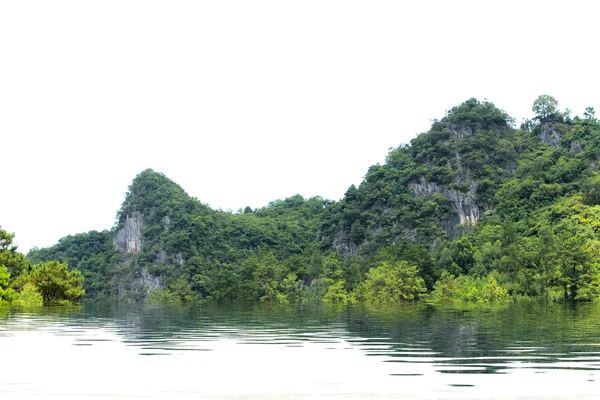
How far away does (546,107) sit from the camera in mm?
100875

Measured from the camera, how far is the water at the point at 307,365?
8680mm

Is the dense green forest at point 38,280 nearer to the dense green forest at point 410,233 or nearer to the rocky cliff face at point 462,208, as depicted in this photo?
the dense green forest at point 410,233

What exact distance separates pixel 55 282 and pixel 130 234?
240 feet

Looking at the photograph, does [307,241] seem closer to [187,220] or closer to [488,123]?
[187,220]

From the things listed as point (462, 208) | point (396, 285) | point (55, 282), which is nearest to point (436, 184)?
point (462, 208)

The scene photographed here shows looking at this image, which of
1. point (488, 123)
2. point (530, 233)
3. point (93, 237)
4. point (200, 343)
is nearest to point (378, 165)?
point (488, 123)

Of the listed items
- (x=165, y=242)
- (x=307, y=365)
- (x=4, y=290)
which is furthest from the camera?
(x=165, y=242)

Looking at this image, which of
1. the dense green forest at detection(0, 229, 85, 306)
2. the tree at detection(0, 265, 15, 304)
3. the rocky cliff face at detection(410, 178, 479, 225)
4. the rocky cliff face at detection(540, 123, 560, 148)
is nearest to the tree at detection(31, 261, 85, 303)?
the dense green forest at detection(0, 229, 85, 306)

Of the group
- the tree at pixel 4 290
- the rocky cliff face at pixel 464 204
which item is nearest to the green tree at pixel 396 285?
the rocky cliff face at pixel 464 204

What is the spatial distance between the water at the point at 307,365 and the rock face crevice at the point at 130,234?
102 metres

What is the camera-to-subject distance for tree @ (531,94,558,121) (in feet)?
330

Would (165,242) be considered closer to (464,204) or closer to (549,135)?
(464,204)

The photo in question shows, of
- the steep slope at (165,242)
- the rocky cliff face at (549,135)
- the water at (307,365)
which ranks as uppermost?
the rocky cliff face at (549,135)

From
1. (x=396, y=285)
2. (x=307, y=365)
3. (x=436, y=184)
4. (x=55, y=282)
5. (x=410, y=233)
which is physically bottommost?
(x=307, y=365)
